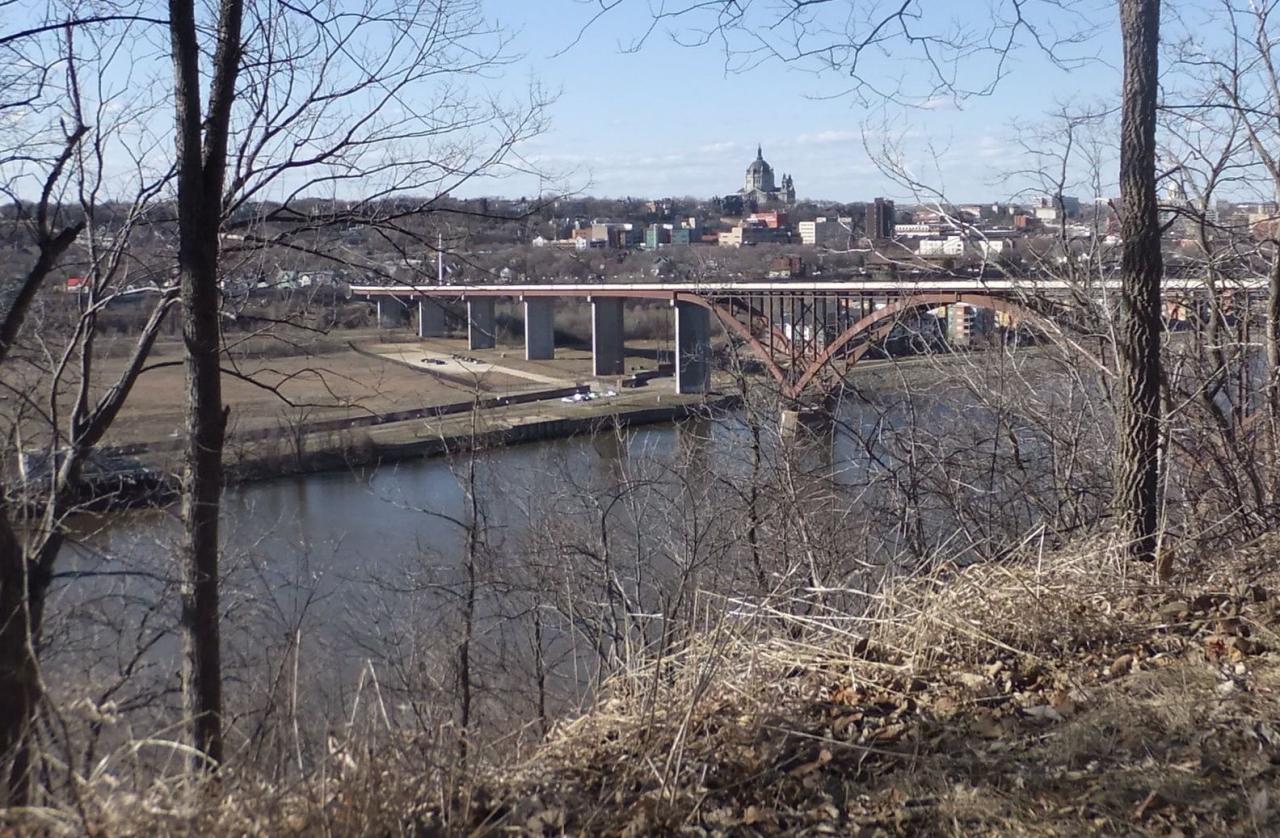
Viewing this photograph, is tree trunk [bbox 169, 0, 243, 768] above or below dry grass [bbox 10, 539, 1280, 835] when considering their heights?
above

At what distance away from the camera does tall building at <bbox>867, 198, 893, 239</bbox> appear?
8586 millimetres

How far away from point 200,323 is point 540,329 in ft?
76.0

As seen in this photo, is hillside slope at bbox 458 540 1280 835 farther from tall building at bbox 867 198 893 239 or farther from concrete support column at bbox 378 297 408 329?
concrete support column at bbox 378 297 408 329

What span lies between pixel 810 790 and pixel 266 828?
1110 millimetres

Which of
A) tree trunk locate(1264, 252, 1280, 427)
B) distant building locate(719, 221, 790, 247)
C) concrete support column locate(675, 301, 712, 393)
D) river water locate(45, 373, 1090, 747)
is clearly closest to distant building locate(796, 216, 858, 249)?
river water locate(45, 373, 1090, 747)

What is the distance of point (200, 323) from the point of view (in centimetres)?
424

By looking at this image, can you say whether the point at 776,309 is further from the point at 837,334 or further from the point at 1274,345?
the point at 1274,345

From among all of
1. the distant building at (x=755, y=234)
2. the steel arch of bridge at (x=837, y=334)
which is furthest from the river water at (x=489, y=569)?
the distant building at (x=755, y=234)

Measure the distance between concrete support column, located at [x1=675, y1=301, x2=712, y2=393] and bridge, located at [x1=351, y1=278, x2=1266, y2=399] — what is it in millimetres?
33

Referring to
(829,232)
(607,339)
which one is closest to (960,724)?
(829,232)

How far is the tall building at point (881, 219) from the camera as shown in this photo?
8586 millimetres

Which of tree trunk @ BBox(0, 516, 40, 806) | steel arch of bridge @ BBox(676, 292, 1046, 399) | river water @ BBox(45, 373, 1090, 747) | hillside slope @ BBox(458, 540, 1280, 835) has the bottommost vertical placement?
river water @ BBox(45, 373, 1090, 747)

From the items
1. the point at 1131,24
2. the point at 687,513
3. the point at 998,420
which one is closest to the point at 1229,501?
the point at 1131,24

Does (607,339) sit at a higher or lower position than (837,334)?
lower
